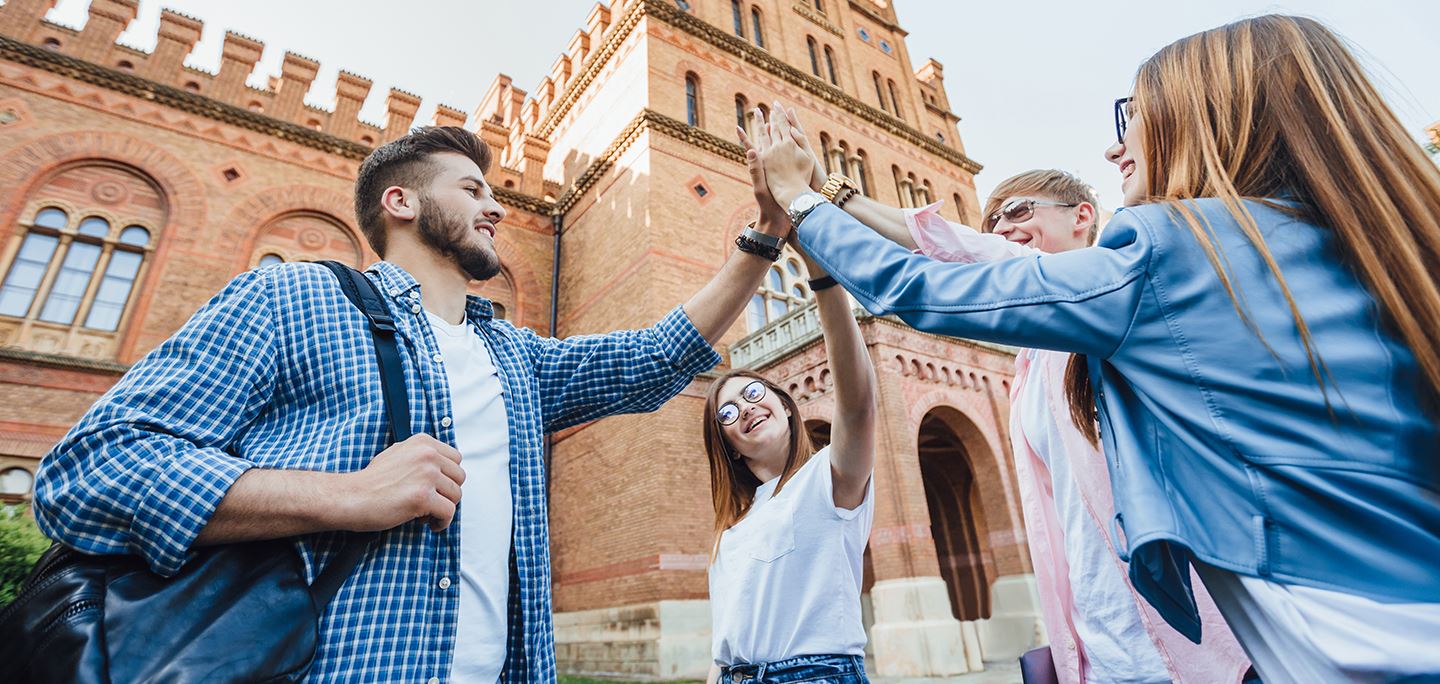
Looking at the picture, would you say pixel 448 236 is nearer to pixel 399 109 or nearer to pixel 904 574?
pixel 904 574

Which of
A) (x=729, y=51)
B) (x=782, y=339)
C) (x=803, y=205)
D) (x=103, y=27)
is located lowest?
(x=803, y=205)

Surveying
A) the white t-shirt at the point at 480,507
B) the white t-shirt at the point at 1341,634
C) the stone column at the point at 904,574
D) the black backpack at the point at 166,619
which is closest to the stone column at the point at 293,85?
the stone column at the point at 904,574

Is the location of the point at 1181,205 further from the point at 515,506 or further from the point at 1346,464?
the point at 515,506

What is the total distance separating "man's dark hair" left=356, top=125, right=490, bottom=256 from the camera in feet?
6.15

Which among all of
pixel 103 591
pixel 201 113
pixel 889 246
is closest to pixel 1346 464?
pixel 889 246

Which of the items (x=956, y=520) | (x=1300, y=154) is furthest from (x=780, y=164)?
(x=956, y=520)

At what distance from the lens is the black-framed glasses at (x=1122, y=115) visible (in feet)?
5.08

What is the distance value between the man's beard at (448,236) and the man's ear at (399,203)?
0.03m

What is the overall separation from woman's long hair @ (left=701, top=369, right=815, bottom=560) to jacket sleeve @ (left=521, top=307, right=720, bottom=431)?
643 millimetres

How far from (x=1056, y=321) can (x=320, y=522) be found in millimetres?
1267

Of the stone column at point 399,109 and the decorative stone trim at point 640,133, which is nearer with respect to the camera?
the decorative stone trim at point 640,133

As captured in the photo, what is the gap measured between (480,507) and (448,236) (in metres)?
0.82

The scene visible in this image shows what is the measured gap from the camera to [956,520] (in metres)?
14.6

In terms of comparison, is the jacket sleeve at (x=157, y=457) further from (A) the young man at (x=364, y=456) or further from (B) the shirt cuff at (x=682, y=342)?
(B) the shirt cuff at (x=682, y=342)
